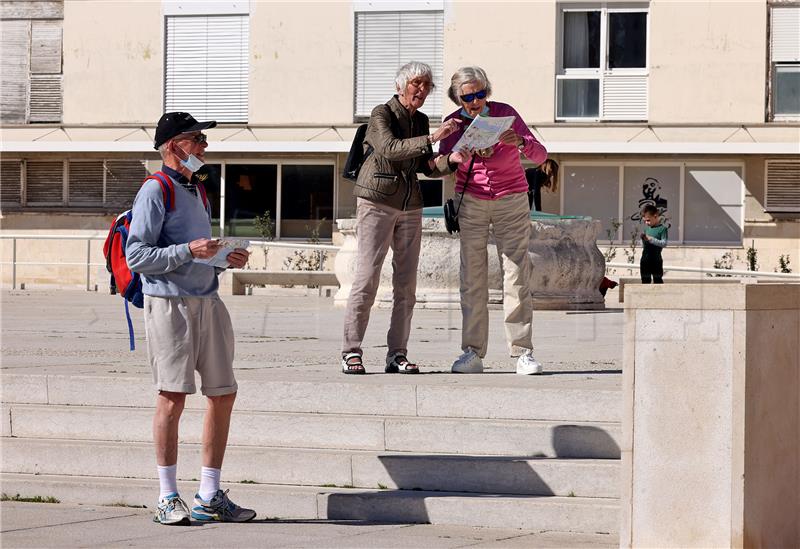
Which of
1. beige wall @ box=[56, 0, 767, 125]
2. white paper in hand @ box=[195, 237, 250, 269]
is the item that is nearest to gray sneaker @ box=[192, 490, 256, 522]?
white paper in hand @ box=[195, 237, 250, 269]

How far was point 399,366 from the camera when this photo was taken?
8.66m

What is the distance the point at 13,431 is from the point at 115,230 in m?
1.95

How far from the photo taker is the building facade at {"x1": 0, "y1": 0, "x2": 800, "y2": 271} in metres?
29.6

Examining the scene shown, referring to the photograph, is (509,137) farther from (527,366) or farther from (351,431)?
(351,431)

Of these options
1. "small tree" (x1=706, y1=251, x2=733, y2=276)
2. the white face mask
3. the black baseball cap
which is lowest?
"small tree" (x1=706, y1=251, x2=733, y2=276)

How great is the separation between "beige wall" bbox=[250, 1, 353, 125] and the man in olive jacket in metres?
22.7

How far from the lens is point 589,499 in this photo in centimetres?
671

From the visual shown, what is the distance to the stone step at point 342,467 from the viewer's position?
683 centimetres

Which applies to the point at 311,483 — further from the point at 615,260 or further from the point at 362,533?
the point at 615,260

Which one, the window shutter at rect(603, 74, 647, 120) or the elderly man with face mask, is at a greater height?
the window shutter at rect(603, 74, 647, 120)

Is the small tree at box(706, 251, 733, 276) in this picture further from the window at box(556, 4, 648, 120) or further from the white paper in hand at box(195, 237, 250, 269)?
the white paper in hand at box(195, 237, 250, 269)

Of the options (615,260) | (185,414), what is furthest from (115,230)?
(615,260)

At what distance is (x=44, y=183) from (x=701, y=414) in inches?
1167

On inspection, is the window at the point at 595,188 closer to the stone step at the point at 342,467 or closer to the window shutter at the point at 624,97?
the window shutter at the point at 624,97
